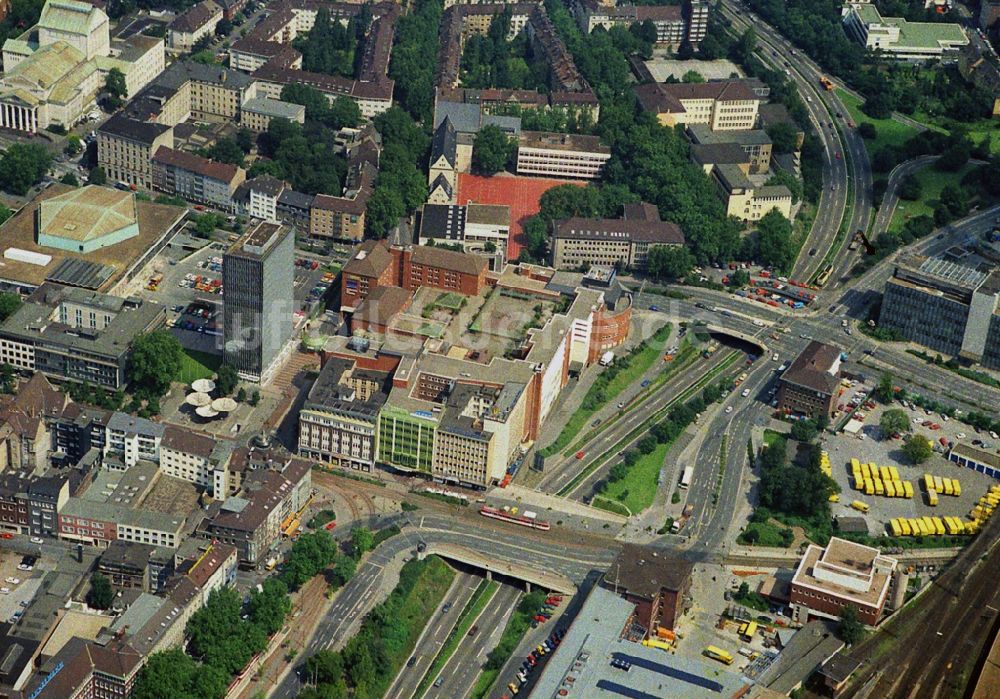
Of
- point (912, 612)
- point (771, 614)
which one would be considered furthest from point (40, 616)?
point (912, 612)

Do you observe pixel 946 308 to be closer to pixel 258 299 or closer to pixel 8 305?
pixel 258 299

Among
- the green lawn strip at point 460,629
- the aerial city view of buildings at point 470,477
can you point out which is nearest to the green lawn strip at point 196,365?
the aerial city view of buildings at point 470,477

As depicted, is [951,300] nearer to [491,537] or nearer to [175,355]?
[491,537]

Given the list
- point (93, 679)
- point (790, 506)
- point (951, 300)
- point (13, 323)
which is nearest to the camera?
point (93, 679)

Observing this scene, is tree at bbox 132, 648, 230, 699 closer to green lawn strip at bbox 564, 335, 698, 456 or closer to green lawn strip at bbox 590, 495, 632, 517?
green lawn strip at bbox 590, 495, 632, 517

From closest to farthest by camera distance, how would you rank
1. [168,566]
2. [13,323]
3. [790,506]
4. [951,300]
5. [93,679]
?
[93,679] → [168,566] → [790,506] → [13,323] → [951,300]
